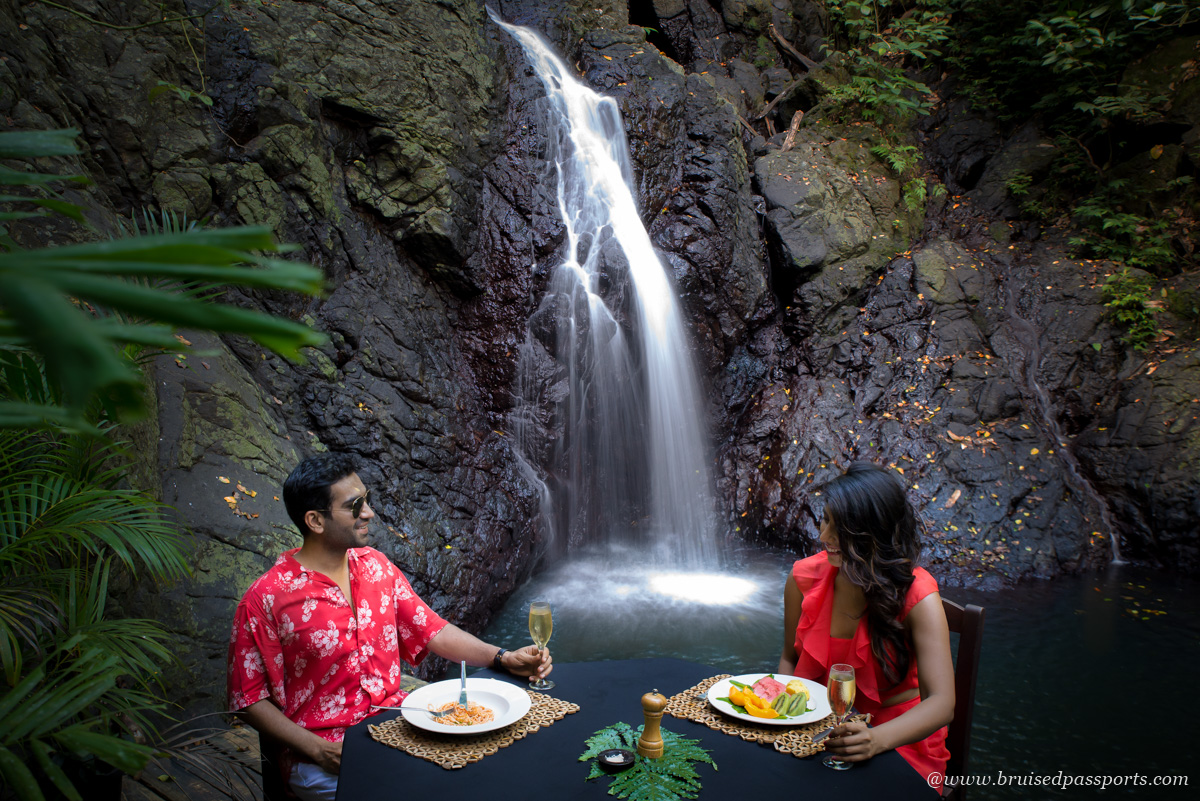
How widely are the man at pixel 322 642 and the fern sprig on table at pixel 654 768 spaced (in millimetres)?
547

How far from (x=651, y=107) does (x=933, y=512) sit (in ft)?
20.5

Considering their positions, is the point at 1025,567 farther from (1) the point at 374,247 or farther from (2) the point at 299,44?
(2) the point at 299,44

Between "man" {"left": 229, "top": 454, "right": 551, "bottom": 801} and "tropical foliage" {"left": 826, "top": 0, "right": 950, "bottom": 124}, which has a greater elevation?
"tropical foliage" {"left": 826, "top": 0, "right": 950, "bottom": 124}

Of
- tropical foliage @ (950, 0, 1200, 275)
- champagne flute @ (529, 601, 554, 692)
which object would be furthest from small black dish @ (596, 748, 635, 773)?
tropical foliage @ (950, 0, 1200, 275)

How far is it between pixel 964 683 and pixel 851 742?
1.12m

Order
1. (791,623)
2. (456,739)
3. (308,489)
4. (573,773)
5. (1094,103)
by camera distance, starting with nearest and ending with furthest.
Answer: (573,773)
(456,739)
(308,489)
(791,623)
(1094,103)

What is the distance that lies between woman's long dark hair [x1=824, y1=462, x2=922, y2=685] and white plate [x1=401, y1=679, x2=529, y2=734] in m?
1.28

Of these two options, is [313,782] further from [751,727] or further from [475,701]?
[751,727]

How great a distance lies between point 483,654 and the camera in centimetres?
268

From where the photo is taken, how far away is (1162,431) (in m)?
7.49

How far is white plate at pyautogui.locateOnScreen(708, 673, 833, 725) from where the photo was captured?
203cm

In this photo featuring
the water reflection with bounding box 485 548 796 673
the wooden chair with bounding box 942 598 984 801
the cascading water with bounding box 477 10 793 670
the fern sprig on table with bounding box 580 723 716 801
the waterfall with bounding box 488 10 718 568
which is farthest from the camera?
the waterfall with bounding box 488 10 718 568
